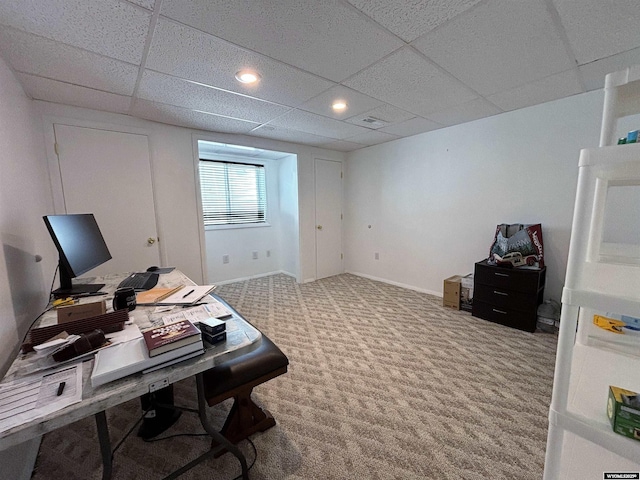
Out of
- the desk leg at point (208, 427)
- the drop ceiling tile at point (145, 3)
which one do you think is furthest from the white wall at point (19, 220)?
the drop ceiling tile at point (145, 3)

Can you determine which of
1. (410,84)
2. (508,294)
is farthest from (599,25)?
(508,294)

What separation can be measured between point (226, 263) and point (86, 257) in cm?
282

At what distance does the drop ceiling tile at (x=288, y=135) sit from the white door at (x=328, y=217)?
1.63 ft

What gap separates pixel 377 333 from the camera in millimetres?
2582

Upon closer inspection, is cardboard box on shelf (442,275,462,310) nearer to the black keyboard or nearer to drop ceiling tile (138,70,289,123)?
drop ceiling tile (138,70,289,123)

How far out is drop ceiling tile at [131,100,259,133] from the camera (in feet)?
8.04

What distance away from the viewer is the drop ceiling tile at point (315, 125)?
276 centimetres

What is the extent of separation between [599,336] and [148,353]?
66.3 inches

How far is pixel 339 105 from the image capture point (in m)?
2.46

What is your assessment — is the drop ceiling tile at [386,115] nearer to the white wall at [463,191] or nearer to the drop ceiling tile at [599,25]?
the white wall at [463,191]

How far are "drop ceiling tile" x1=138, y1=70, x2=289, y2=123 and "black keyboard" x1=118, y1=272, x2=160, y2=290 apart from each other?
4.93 ft

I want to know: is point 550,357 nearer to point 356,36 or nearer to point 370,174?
point 356,36

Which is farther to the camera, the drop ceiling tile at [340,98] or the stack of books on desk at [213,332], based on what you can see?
the drop ceiling tile at [340,98]

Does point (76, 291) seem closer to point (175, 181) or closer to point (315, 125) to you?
point (175, 181)
